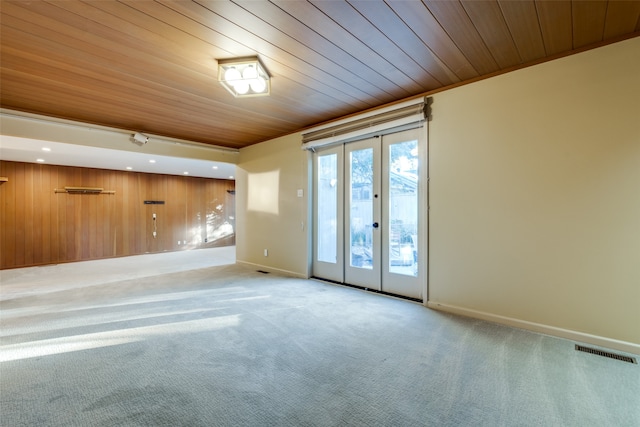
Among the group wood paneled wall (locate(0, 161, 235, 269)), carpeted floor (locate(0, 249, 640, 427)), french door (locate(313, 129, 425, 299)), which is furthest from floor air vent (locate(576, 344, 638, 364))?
wood paneled wall (locate(0, 161, 235, 269))

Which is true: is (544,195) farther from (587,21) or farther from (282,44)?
(282,44)

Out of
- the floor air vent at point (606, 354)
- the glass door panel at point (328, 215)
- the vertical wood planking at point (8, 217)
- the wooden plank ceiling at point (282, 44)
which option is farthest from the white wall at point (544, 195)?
the vertical wood planking at point (8, 217)

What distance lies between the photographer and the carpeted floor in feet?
5.27

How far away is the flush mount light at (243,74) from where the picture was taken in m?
2.59

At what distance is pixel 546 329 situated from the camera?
2.59m

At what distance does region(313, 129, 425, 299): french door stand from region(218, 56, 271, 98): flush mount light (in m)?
1.81

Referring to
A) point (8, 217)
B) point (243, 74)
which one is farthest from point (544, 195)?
point (8, 217)

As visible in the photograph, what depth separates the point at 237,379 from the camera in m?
1.95

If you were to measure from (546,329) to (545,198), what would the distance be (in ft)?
4.04

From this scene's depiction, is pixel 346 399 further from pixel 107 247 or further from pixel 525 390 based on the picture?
pixel 107 247

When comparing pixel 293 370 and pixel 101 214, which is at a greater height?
pixel 101 214

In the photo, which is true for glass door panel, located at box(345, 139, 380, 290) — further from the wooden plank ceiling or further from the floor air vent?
the floor air vent

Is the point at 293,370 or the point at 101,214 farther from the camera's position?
the point at 101,214

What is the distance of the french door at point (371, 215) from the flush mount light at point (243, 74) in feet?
5.93
